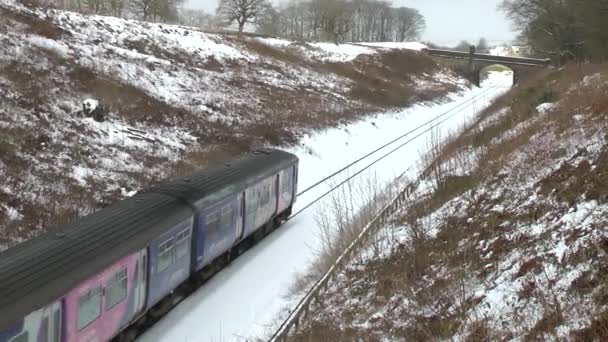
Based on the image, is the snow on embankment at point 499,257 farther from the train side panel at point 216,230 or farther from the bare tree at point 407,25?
the bare tree at point 407,25

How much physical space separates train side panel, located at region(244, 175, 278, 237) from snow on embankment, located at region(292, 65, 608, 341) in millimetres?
3811

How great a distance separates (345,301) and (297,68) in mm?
35642

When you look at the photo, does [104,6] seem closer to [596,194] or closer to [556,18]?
[556,18]

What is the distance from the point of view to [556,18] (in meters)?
45.3

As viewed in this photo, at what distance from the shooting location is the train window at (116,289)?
31.2 ft

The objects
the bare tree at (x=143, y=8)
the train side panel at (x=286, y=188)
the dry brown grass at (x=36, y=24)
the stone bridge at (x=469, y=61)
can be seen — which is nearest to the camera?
the train side panel at (x=286, y=188)

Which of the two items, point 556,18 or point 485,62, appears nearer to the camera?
point 556,18

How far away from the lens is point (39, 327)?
774cm

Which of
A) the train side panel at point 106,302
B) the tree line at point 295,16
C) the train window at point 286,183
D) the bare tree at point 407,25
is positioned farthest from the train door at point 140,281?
the bare tree at point 407,25

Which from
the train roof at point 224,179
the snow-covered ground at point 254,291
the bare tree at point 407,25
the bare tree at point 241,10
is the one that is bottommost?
the snow-covered ground at point 254,291

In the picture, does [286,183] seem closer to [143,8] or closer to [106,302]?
[106,302]

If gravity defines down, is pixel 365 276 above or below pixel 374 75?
below

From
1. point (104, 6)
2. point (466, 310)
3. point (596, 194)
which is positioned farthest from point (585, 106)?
point (104, 6)

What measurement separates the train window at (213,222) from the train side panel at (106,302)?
2.77 metres
